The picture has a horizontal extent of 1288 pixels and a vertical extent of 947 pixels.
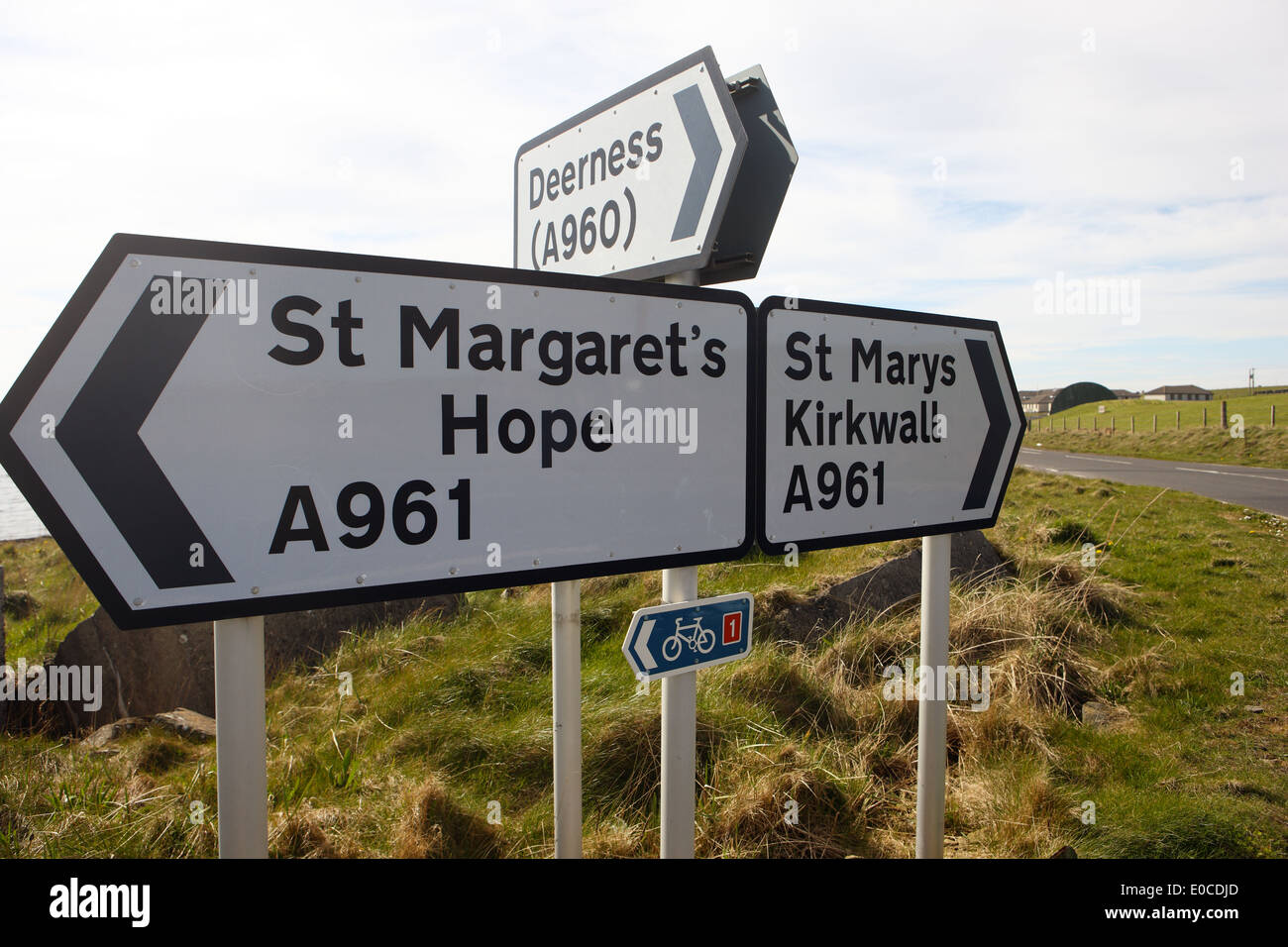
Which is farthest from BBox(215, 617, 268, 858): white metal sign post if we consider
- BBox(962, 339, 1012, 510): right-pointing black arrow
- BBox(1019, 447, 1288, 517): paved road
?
BBox(1019, 447, 1288, 517): paved road

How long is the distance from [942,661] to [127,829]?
277 centimetres

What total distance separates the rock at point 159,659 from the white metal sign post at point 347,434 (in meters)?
3.93

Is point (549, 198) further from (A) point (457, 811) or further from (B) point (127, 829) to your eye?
(B) point (127, 829)

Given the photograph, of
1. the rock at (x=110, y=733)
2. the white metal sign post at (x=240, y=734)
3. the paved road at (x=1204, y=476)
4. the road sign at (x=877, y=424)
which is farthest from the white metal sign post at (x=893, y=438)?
the paved road at (x=1204, y=476)

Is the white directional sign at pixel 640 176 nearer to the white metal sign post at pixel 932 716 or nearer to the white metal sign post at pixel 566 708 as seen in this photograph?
the white metal sign post at pixel 566 708

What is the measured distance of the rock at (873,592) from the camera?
4.77m

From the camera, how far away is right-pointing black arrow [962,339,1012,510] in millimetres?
2393

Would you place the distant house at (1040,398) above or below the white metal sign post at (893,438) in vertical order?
above

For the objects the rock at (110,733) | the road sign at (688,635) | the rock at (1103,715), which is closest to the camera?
the road sign at (688,635)

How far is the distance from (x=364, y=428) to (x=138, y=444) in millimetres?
338

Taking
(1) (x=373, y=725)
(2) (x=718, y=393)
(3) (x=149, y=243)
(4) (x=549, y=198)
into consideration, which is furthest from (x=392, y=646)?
(3) (x=149, y=243)

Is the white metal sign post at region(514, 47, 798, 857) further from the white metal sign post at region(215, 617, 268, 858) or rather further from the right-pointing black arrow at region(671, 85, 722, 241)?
the white metal sign post at region(215, 617, 268, 858)

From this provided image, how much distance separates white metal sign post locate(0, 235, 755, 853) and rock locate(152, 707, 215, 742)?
11.0 feet
